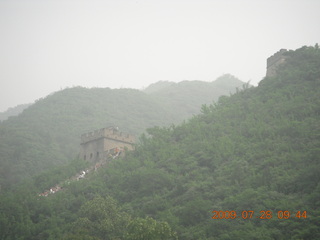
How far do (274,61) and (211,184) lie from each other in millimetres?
25849

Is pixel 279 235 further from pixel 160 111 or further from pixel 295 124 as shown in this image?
pixel 160 111

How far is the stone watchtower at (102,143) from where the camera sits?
148 feet

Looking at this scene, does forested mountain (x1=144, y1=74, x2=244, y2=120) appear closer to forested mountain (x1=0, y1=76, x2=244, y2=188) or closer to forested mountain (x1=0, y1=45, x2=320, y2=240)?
forested mountain (x1=0, y1=76, x2=244, y2=188)

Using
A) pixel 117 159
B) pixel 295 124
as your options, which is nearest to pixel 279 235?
pixel 295 124

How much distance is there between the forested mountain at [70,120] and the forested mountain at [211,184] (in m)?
17.3

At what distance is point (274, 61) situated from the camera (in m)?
52.7

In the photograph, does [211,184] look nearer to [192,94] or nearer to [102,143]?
[102,143]

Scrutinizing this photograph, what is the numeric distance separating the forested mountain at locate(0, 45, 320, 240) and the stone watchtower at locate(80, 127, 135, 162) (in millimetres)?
2405

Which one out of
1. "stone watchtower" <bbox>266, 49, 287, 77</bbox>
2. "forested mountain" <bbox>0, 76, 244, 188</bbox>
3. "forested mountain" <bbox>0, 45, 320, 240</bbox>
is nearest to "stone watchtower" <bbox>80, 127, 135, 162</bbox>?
"forested mountain" <bbox>0, 45, 320, 240</bbox>

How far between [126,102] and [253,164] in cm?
5894

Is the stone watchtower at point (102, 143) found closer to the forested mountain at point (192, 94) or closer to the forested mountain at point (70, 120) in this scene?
the forested mountain at point (70, 120)

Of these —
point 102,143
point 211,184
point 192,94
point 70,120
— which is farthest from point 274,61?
point 192,94

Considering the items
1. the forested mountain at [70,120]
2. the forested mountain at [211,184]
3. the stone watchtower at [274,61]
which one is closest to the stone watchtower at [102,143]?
the forested mountain at [211,184]

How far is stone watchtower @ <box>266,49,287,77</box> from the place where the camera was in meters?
51.1
